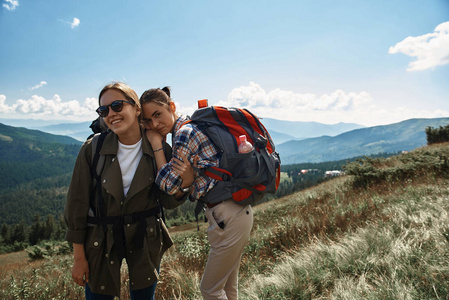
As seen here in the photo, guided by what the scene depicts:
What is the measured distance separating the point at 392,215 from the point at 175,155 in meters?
4.79

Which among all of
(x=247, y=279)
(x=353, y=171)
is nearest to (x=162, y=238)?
(x=247, y=279)

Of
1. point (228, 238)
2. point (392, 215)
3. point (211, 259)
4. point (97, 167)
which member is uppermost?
point (97, 167)

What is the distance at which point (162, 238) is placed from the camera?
2404 millimetres

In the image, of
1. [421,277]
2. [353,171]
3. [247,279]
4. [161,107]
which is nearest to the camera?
[161,107]

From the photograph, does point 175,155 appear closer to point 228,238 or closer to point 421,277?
point 228,238

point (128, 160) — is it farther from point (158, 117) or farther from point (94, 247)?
point (94, 247)

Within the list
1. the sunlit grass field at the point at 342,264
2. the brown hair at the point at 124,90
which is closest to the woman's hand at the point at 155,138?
the brown hair at the point at 124,90

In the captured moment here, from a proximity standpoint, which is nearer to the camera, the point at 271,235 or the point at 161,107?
the point at 161,107

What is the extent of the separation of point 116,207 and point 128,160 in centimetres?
43

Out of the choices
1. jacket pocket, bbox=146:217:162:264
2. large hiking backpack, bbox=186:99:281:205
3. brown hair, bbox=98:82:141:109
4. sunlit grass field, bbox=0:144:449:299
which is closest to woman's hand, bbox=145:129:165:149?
brown hair, bbox=98:82:141:109

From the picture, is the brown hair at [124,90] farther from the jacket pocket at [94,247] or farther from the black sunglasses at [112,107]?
the jacket pocket at [94,247]

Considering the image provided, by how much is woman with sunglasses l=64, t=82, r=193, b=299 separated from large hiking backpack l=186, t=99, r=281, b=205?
29 centimetres

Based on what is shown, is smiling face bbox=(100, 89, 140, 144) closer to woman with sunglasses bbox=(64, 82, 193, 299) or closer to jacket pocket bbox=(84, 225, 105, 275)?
→ woman with sunglasses bbox=(64, 82, 193, 299)

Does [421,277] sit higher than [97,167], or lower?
lower
